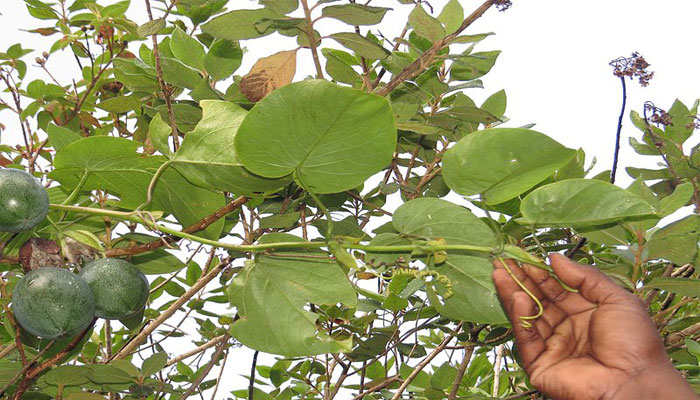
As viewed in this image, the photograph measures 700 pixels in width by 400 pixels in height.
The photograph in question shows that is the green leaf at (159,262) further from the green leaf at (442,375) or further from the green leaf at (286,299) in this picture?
the green leaf at (442,375)

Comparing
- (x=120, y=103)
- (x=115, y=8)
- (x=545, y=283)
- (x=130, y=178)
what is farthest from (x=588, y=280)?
(x=115, y=8)

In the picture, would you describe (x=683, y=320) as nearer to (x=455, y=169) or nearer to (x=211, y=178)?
(x=455, y=169)

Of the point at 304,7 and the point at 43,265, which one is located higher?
the point at 304,7

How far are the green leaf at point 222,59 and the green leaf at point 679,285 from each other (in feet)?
2.64

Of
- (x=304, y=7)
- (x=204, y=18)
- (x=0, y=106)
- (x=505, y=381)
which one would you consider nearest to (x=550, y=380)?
(x=304, y=7)

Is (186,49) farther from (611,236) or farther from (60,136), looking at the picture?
(611,236)

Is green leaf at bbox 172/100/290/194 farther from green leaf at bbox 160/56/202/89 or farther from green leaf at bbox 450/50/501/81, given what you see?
green leaf at bbox 450/50/501/81

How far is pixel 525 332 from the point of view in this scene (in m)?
0.97

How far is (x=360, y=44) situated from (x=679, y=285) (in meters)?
0.67

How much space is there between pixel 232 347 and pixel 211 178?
123 centimetres

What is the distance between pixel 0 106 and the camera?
220 centimetres

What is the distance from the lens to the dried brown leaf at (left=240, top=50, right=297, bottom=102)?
105cm

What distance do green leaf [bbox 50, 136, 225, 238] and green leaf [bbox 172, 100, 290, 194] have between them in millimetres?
82

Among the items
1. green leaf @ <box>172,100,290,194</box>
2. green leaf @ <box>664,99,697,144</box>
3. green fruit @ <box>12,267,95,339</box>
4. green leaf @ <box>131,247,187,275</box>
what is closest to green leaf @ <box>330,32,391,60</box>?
green leaf @ <box>172,100,290,194</box>
